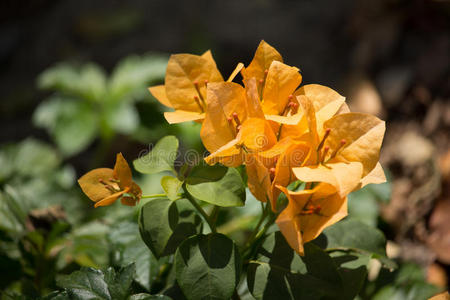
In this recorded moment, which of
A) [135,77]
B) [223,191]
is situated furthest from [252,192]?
[135,77]

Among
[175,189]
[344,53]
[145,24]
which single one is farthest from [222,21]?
[175,189]

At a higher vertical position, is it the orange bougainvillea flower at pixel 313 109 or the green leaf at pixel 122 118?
the orange bougainvillea flower at pixel 313 109

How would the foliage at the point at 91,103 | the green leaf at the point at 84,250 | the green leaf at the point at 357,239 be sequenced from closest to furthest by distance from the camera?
the green leaf at the point at 357,239
the green leaf at the point at 84,250
the foliage at the point at 91,103

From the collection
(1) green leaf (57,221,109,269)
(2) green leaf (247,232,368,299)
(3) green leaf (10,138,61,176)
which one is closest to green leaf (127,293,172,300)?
(2) green leaf (247,232,368,299)

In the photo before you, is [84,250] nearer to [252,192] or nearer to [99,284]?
[99,284]

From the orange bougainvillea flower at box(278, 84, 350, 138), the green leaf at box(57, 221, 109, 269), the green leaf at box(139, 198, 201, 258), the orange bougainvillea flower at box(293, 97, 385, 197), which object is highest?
the orange bougainvillea flower at box(278, 84, 350, 138)

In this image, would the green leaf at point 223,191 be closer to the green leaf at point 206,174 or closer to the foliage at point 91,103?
the green leaf at point 206,174

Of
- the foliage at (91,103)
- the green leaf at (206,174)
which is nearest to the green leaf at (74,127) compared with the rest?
the foliage at (91,103)

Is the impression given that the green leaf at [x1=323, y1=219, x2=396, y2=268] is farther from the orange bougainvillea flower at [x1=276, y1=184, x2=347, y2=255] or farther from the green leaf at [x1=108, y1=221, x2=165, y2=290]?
the green leaf at [x1=108, y1=221, x2=165, y2=290]

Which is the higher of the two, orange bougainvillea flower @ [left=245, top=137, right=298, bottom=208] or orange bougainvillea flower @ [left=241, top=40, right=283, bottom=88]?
orange bougainvillea flower @ [left=241, top=40, right=283, bottom=88]
